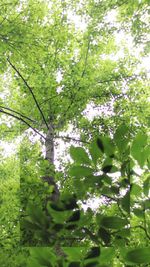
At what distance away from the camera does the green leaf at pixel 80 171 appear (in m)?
0.52

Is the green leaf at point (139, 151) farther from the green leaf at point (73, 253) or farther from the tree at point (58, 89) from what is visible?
the tree at point (58, 89)

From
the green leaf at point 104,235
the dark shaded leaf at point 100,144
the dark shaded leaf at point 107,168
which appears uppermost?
the dark shaded leaf at point 100,144

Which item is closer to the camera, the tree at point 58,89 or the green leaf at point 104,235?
the green leaf at point 104,235

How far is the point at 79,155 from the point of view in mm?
495

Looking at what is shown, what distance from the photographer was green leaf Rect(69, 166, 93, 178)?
0.52 metres

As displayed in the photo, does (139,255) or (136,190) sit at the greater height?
(136,190)

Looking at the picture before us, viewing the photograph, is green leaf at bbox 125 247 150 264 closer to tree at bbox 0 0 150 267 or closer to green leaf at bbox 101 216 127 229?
green leaf at bbox 101 216 127 229

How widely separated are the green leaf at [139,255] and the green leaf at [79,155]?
0.47 ft

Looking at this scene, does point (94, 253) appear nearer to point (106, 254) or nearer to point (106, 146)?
point (106, 254)

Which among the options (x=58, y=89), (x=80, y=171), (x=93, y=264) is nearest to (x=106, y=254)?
(x=93, y=264)

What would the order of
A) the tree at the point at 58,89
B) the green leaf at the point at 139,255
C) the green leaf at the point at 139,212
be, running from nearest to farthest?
1. the green leaf at the point at 139,255
2. the green leaf at the point at 139,212
3. the tree at the point at 58,89

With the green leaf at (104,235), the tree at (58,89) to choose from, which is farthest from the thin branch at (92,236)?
the tree at (58,89)

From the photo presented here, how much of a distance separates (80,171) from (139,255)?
153 mm

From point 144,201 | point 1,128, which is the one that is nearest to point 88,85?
point 1,128
